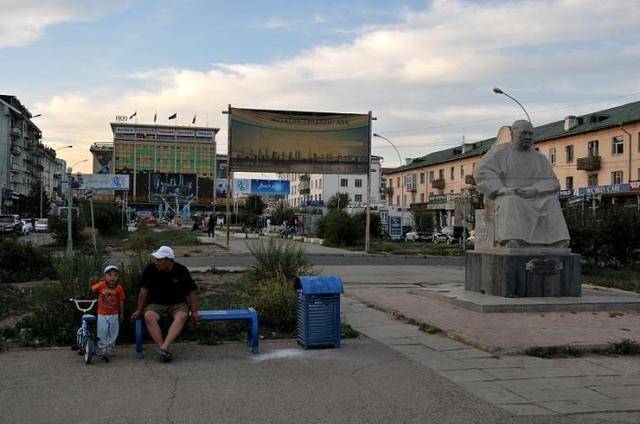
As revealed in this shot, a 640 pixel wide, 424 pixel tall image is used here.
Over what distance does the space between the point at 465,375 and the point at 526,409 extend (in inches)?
49.7

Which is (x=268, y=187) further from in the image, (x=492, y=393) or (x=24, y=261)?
(x=492, y=393)

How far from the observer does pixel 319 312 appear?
812 centimetres

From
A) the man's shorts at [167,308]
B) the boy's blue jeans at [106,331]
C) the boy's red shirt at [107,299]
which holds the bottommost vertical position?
the boy's blue jeans at [106,331]

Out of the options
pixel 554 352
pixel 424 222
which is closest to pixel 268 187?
pixel 424 222

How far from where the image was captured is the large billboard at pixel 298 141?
3103 centimetres

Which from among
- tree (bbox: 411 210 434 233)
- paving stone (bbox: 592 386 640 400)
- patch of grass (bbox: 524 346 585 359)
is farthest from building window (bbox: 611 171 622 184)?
paving stone (bbox: 592 386 640 400)

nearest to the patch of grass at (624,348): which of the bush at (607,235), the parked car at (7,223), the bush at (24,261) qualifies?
the bush at (24,261)

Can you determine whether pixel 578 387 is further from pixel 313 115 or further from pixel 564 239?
pixel 313 115

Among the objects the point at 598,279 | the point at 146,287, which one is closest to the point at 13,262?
the point at 146,287

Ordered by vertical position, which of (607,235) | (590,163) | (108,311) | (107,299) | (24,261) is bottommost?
→ (24,261)

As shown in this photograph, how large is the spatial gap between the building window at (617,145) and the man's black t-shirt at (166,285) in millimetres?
53641

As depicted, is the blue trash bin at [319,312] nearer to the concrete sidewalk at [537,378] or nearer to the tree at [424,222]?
the concrete sidewalk at [537,378]

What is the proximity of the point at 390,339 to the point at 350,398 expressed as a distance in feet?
10.1

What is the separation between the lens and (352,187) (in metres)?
120
